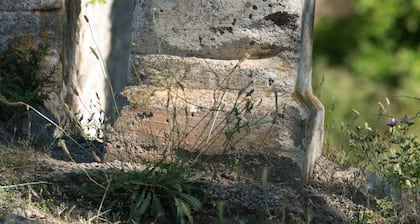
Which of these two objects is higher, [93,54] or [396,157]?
[396,157]

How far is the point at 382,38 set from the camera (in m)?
11.2

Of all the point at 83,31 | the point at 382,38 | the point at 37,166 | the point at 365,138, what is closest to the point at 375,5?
the point at 382,38

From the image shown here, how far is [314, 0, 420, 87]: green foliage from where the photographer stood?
36.0 ft

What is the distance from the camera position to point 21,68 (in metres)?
5.62

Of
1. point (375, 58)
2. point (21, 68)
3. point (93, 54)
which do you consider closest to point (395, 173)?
point (21, 68)

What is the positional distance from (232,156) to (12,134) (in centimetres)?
138

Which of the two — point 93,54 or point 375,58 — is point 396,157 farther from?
point 375,58

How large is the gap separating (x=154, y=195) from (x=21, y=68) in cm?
183

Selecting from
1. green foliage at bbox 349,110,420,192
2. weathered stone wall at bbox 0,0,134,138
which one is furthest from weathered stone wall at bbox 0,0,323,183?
weathered stone wall at bbox 0,0,134,138

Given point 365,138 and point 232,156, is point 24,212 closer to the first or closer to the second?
point 232,156

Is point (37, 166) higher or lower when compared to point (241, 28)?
lower

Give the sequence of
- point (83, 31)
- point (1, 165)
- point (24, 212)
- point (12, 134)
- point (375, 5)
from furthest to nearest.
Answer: point (375, 5) → point (83, 31) → point (12, 134) → point (1, 165) → point (24, 212)

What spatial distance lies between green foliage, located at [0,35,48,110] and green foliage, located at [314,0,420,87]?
6079 millimetres

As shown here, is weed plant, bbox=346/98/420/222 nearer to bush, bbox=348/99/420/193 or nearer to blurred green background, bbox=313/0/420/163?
bush, bbox=348/99/420/193
